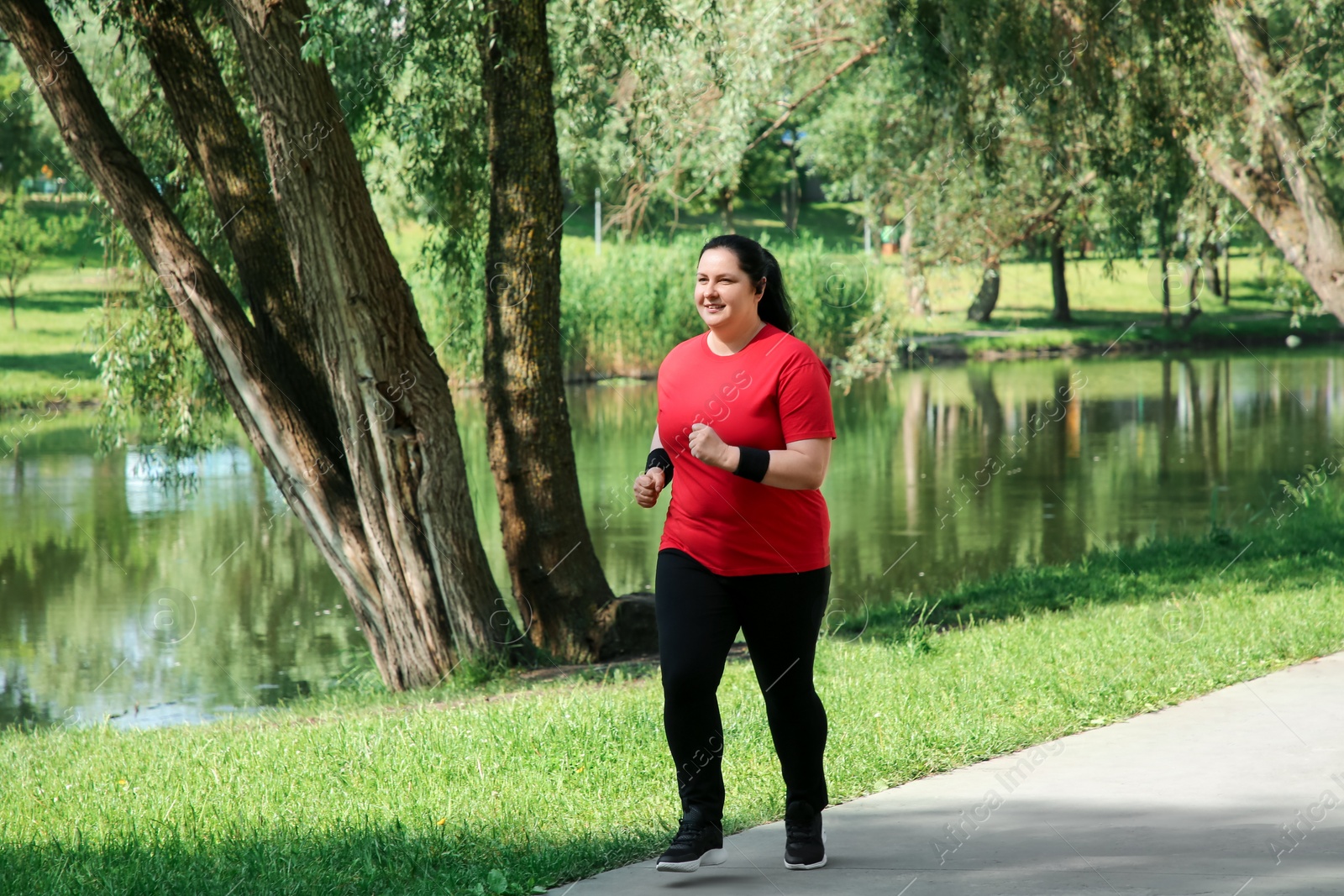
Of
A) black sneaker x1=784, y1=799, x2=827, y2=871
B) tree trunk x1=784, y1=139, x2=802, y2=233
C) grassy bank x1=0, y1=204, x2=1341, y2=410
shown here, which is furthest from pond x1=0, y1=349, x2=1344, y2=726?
tree trunk x1=784, y1=139, x2=802, y2=233

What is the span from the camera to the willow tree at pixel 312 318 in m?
7.88

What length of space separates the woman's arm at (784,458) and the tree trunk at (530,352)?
5.33m

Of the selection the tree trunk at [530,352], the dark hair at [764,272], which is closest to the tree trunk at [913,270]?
the tree trunk at [530,352]

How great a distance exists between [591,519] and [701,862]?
13402mm

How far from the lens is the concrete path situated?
380cm

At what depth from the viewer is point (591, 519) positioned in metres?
17.4

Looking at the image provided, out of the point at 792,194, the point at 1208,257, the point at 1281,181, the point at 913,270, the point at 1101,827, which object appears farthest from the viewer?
the point at 792,194

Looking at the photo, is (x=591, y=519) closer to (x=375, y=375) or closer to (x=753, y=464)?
(x=375, y=375)

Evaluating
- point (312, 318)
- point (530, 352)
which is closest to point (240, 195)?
point (312, 318)

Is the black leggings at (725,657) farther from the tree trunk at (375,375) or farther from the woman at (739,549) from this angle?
the tree trunk at (375,375)

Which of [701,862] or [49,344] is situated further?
[49,344]

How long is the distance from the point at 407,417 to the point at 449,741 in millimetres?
3054

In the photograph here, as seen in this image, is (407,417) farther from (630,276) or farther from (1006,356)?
(1006,356)

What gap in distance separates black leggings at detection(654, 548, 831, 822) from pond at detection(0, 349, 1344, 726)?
21.7ft
